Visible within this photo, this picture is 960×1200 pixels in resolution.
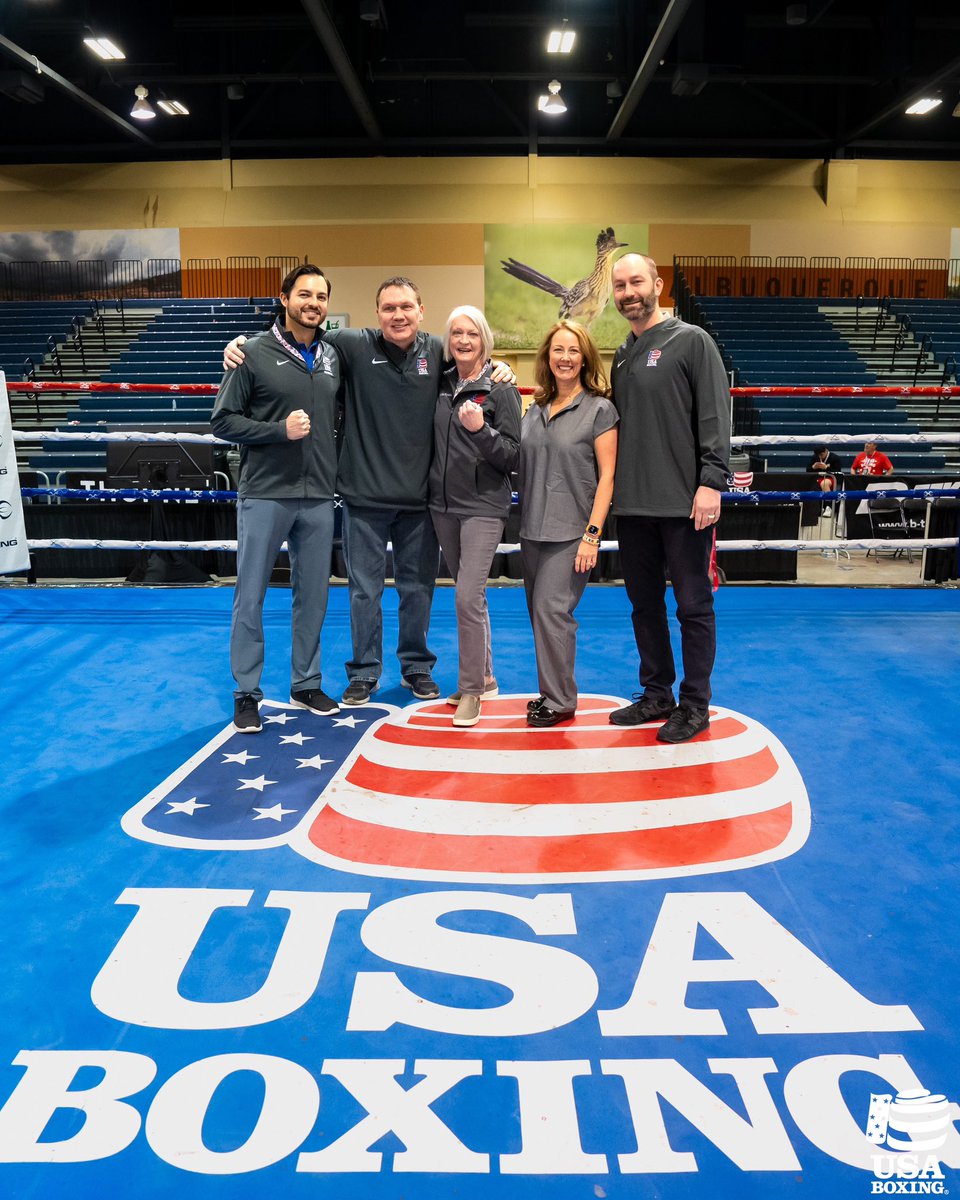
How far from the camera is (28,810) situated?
2361 mm

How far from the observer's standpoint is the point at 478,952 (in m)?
1.69

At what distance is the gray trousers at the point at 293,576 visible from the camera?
303 centimetres

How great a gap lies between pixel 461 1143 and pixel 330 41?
12.5 m

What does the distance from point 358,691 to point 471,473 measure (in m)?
0.91

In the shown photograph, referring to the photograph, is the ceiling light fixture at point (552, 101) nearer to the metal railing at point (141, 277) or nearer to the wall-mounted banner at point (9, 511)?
the metal railing at point (141, 277)

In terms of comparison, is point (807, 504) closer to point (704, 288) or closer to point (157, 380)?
point (704, 288)

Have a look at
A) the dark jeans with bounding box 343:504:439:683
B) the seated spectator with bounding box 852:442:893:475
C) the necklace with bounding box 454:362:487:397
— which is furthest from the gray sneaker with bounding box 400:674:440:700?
the seated spectator with bounding box 852:442:893:475

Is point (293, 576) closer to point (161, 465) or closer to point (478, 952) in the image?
point (478, 952)

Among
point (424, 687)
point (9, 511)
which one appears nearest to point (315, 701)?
point (424, 687)

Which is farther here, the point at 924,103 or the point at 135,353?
the point at 135,353

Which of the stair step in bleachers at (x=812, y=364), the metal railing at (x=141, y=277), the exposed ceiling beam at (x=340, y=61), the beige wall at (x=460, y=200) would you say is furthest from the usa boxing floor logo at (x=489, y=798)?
the metal railing at (x=141, y=277)

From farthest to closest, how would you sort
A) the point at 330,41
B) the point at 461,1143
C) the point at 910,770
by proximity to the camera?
1. the point at 330,41
2. the point at 910,770
3. the point at 461,1143

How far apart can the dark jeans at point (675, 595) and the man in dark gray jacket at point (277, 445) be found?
1.08 m

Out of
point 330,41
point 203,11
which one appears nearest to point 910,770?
point 330,41
